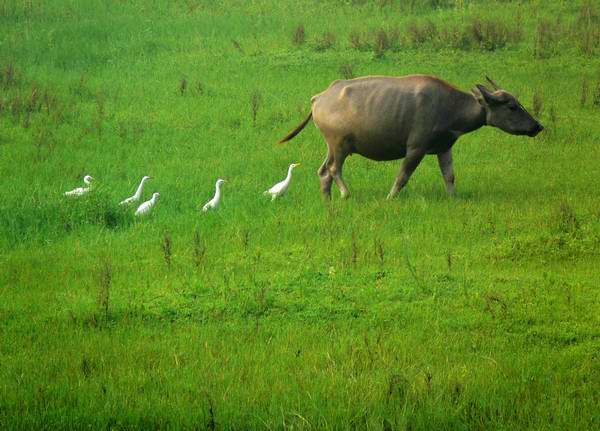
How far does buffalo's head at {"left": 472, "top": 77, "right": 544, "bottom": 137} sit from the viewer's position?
447 inches

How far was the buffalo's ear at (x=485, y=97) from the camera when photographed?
1130 centimetres

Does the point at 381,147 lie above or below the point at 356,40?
above

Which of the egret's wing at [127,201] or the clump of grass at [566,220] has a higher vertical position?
the clump of grass at [566,220]

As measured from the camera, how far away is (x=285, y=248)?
9.44 metres

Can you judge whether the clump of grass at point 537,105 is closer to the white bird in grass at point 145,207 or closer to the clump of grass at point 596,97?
the clump of grass at point 596,97

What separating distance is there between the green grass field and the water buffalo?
0.44 meters

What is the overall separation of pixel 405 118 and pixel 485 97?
88cm

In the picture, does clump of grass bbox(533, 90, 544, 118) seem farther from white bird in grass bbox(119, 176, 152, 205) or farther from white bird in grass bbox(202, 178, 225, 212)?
white bird in grass bbox(119, 176, 152, 205)

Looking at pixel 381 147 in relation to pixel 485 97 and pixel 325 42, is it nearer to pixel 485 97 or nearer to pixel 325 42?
pixel 485 97

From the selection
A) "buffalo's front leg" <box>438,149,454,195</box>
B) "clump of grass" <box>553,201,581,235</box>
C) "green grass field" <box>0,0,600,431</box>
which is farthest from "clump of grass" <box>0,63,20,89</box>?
"clump of grass" <box>553,201,581,235</box>

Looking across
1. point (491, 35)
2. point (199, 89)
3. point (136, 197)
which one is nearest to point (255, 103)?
point (199, 89)

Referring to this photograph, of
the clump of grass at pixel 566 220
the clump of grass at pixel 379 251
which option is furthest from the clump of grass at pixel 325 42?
the clump of grass at pixel 379 251

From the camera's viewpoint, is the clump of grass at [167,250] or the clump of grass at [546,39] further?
the clump of grass at [546,39]

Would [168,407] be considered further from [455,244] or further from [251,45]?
[251,45]
